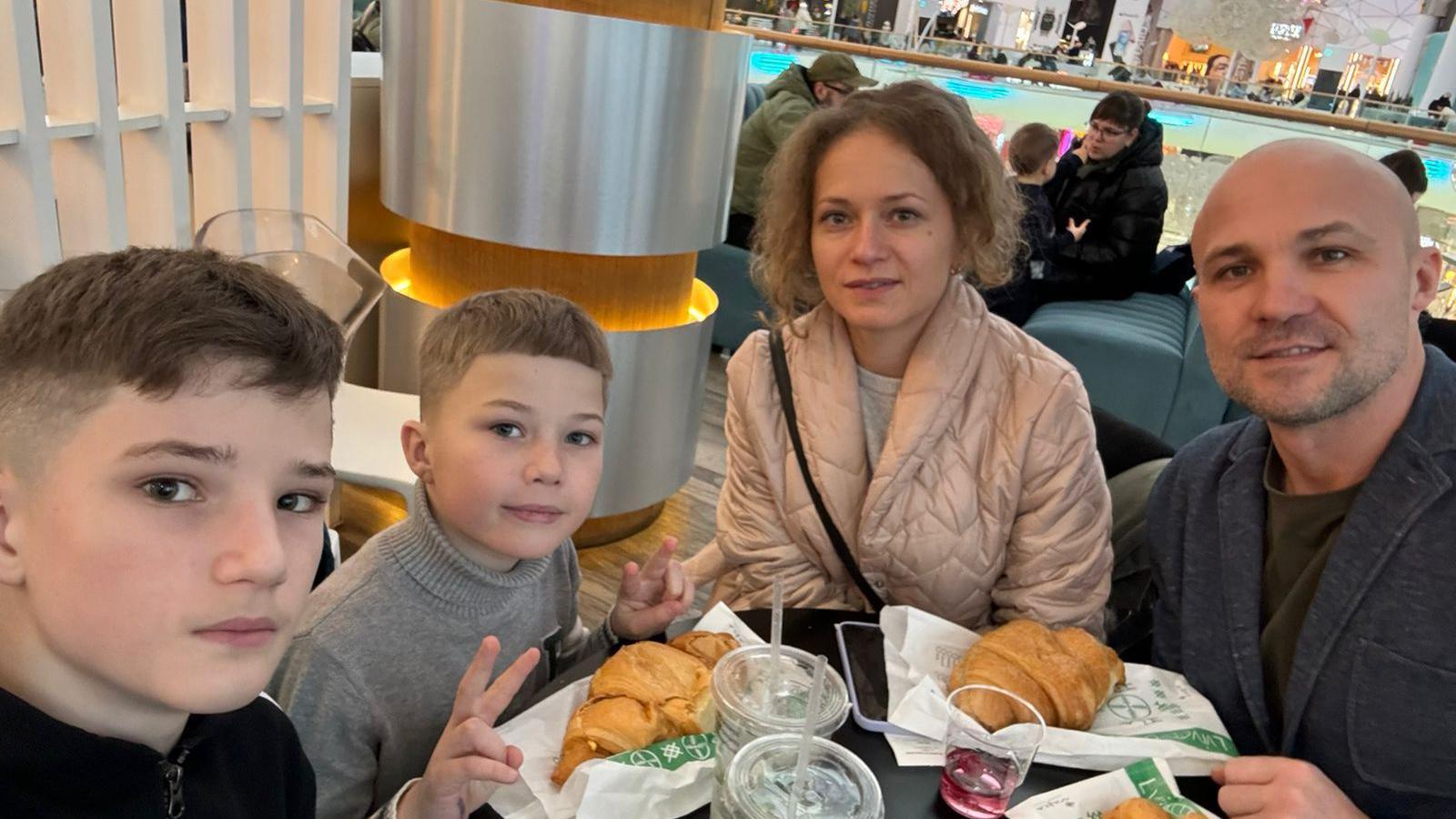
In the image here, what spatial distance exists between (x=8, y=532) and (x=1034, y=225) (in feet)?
15.0

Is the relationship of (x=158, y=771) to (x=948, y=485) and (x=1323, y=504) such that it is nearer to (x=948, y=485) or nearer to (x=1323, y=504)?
(x=948, y=485)

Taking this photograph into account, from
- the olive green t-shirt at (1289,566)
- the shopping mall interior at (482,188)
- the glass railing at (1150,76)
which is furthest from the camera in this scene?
the glass railing at (1150,76)

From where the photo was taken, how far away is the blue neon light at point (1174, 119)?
4.87 meters

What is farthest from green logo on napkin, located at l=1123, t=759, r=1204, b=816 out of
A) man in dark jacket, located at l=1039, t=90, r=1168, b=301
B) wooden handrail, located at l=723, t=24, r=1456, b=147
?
man in dark jacket, located at l=1039, t=90, r=1168, b=301

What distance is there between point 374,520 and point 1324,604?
99.1 inches

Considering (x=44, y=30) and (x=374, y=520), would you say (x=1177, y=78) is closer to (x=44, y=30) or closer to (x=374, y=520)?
(x=374, y=520)

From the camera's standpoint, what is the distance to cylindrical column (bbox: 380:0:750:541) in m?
2.59

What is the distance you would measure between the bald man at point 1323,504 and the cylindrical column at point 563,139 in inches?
67.2

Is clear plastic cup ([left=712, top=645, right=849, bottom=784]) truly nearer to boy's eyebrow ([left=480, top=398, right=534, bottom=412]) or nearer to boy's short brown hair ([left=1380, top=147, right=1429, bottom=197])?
boy's eyebrow ([left=480, top=398, right=534, bottom=412])

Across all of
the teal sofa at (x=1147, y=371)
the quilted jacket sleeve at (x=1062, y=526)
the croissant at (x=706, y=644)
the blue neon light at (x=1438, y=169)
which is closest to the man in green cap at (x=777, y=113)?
the teal sofa at (x=1147, y=371)

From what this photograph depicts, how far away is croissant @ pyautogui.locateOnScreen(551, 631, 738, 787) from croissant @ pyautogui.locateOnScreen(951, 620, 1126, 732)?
0.34 meters

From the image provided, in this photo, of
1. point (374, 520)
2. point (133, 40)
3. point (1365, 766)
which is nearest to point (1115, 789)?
point (1365, 766)

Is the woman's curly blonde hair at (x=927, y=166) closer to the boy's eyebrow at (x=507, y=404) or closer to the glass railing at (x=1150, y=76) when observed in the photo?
the boy's eyebrow at (x=507, y=404)

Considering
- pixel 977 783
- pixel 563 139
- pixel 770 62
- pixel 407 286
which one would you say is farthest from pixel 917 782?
pixel 770 62
